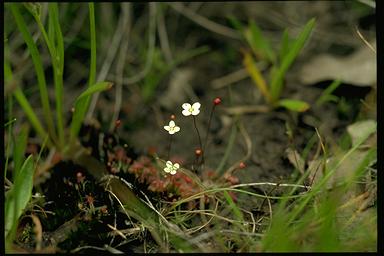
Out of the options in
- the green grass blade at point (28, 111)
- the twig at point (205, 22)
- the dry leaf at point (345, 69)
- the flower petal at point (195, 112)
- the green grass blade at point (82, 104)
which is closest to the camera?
the green grass blade at point (82, 104)

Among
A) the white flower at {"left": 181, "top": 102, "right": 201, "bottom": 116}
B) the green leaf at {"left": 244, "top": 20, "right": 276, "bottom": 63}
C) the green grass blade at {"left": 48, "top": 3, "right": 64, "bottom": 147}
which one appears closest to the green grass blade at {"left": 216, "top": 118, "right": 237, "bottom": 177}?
the white flower at {"left": 181, "top": 102, "right": 201, "bottom": 116}

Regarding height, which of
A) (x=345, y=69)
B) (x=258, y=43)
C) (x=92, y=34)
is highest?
(x=92, y=34)

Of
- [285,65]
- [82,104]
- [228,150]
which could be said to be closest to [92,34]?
[82,104]

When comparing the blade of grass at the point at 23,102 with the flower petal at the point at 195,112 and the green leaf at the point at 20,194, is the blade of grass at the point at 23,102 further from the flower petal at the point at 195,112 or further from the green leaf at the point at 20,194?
the flower petal at the point at 195,112

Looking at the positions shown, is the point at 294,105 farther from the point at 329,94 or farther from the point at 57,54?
the point at 57,54

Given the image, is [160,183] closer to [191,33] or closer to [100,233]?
[100,233]

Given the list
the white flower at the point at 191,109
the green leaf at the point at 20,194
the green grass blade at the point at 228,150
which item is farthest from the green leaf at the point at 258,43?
the green leaf at the point at 20,194
